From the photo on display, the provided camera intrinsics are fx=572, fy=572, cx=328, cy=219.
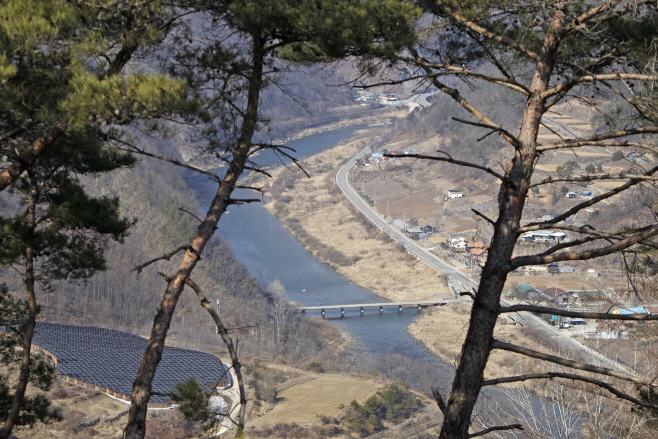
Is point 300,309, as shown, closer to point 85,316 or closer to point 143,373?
point 85,316

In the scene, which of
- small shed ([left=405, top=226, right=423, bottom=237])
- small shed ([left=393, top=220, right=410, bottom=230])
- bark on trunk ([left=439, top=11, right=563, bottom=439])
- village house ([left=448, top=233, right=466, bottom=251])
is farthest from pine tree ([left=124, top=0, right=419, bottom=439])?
small shed ([left=393, top=220, right=410, bottom=230])

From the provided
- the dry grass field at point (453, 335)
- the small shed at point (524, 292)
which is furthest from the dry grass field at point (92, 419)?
the small shed at point (524, 292)

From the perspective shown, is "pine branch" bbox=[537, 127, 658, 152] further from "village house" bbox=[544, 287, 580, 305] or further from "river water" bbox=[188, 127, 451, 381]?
"village house" bbox=[544, 287, 580, 305]

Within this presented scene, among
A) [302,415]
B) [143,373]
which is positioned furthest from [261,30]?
[302,415]

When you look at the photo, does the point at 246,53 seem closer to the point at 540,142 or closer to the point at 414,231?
the point at 540,142

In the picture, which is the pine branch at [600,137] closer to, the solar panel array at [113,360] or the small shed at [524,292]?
the solar panel array at [113,360]

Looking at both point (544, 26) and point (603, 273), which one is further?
point (603, 273)
